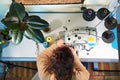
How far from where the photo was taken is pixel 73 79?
1.45 metres

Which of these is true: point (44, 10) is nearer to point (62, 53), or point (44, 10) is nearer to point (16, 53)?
point (16, 53)

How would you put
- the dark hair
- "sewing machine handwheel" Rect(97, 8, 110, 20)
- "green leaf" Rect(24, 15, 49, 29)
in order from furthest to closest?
"sewing machine handwheel" Rect(97, 8, 110, 20) < "green leaf" Rect(24, 15, 49, 29) < the dark hair

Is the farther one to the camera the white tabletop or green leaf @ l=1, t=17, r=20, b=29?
the white tabletop

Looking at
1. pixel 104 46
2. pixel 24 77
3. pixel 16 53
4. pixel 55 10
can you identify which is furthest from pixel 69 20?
pixel 24 77

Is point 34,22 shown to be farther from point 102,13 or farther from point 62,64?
point 102,13

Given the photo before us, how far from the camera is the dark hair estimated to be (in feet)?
4.51

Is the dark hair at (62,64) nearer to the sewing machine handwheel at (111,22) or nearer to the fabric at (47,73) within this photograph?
the fabric at (47,73)

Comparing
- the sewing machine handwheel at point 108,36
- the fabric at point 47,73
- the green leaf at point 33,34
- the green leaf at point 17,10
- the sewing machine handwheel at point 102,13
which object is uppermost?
the green leaf at point 17,10

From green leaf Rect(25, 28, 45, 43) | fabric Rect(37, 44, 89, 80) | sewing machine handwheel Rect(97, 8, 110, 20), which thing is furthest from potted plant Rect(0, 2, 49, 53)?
sewing machine handwheel Rect(97, 8, 110, 20)

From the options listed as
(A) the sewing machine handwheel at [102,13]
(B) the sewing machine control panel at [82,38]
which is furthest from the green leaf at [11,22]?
(A) the sewing machine handwheel at [102,13]

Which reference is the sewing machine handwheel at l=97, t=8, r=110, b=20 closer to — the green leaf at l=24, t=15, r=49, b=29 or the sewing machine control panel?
the sewing machine control panel

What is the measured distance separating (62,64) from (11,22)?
1.39ft

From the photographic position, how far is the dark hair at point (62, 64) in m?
1.38

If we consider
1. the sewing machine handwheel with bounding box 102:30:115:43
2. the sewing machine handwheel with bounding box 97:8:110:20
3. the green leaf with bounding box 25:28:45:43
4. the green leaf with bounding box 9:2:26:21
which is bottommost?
the sewing machine handwheel with bounding box 102:30:115:43
